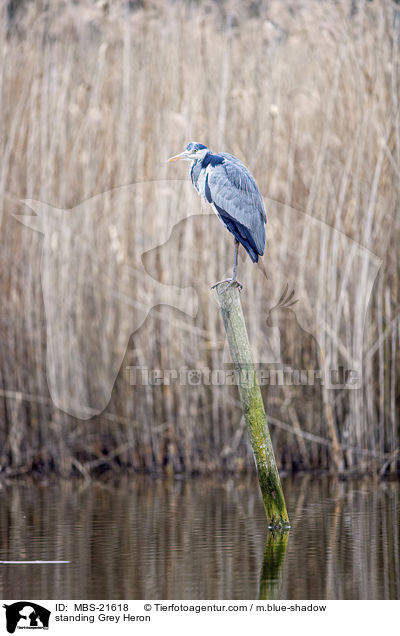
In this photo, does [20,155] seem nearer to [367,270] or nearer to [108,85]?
[108,85]

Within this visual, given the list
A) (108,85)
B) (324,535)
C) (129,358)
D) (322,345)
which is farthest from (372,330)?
(108,85)

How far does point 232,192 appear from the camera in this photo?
3.79 meters

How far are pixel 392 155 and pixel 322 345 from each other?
111cm

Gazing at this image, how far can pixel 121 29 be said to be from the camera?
553 cm

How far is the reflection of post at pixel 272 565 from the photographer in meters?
2.94

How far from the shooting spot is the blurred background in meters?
5.21

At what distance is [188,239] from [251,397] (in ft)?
6.01
